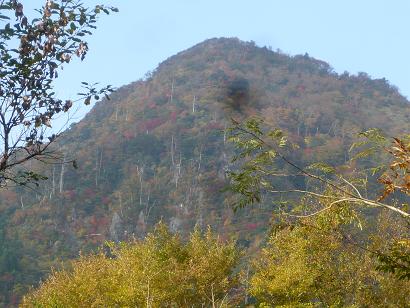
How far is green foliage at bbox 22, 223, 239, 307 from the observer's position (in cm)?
2117

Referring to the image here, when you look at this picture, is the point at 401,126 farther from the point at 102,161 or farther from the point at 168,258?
the point at 168,258

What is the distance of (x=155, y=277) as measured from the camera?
21688 millimetres

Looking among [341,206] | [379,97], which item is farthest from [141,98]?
[341,206]

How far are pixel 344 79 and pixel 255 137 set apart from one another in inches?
5659

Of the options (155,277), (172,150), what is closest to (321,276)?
(155,277)

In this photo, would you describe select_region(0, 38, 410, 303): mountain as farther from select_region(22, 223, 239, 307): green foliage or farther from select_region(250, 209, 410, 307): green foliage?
select_region(250, 209, 410, 307): green foliage

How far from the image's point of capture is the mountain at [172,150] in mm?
72438

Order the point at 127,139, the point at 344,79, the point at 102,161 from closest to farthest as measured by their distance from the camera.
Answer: the point at 102,161
the point at 127,139
the point at 344,79

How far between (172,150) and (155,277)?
81.2 m

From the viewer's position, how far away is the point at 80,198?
289ft

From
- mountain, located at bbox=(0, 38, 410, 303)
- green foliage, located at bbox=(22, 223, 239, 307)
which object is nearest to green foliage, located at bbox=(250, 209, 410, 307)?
green foliage, located at bbox=(22, 223, 239, 307)

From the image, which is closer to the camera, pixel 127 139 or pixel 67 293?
pixel 67 293

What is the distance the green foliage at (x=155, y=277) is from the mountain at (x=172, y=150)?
2246 cm

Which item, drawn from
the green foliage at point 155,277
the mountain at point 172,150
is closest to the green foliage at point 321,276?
the green foliage at point 155,277
